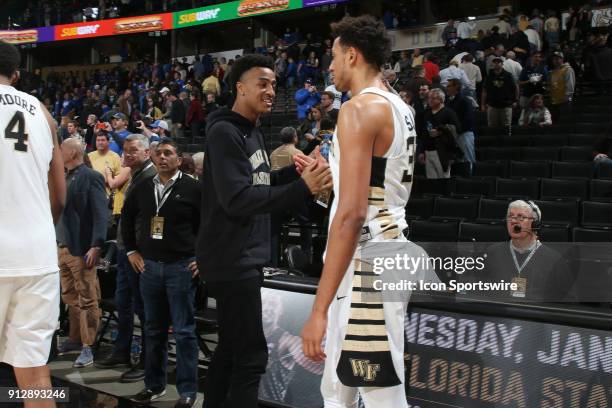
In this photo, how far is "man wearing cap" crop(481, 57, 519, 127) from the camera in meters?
10.3

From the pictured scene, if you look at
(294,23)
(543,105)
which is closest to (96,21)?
(294,23)

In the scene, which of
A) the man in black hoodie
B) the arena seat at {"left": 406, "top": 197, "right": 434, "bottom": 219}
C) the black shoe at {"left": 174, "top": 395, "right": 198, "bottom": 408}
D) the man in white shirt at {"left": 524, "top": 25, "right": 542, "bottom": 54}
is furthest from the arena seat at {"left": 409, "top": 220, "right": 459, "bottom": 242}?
the man in white shirt at {"left": 524, "top": 25, "right": 542, "bottom": 54}

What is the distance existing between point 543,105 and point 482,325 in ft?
29.2

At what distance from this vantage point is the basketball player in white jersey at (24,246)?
2.57 m

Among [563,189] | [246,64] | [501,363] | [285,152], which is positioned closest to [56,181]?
[246,64]

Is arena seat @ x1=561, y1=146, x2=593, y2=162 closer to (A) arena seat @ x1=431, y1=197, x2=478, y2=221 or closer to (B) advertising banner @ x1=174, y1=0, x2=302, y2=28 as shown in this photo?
(A) arena seat @ x1=431, y1=197, x2=478, y2=221

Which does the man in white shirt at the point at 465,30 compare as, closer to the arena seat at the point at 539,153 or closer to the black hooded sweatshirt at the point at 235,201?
the arena seat at the point at 539,153

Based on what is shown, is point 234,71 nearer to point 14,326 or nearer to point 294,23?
point 14,326

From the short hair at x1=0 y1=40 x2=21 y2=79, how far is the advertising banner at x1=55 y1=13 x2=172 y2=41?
24.9m

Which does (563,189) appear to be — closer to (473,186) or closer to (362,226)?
(473,186)

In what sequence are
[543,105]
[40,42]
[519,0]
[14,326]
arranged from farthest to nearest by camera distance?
1. [40,42]
2. [519,0]
3. [543,105]
4. [14,326]

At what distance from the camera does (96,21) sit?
2877 centimetres

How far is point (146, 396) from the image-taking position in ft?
13.6

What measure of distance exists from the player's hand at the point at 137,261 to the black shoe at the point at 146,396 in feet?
2.53
